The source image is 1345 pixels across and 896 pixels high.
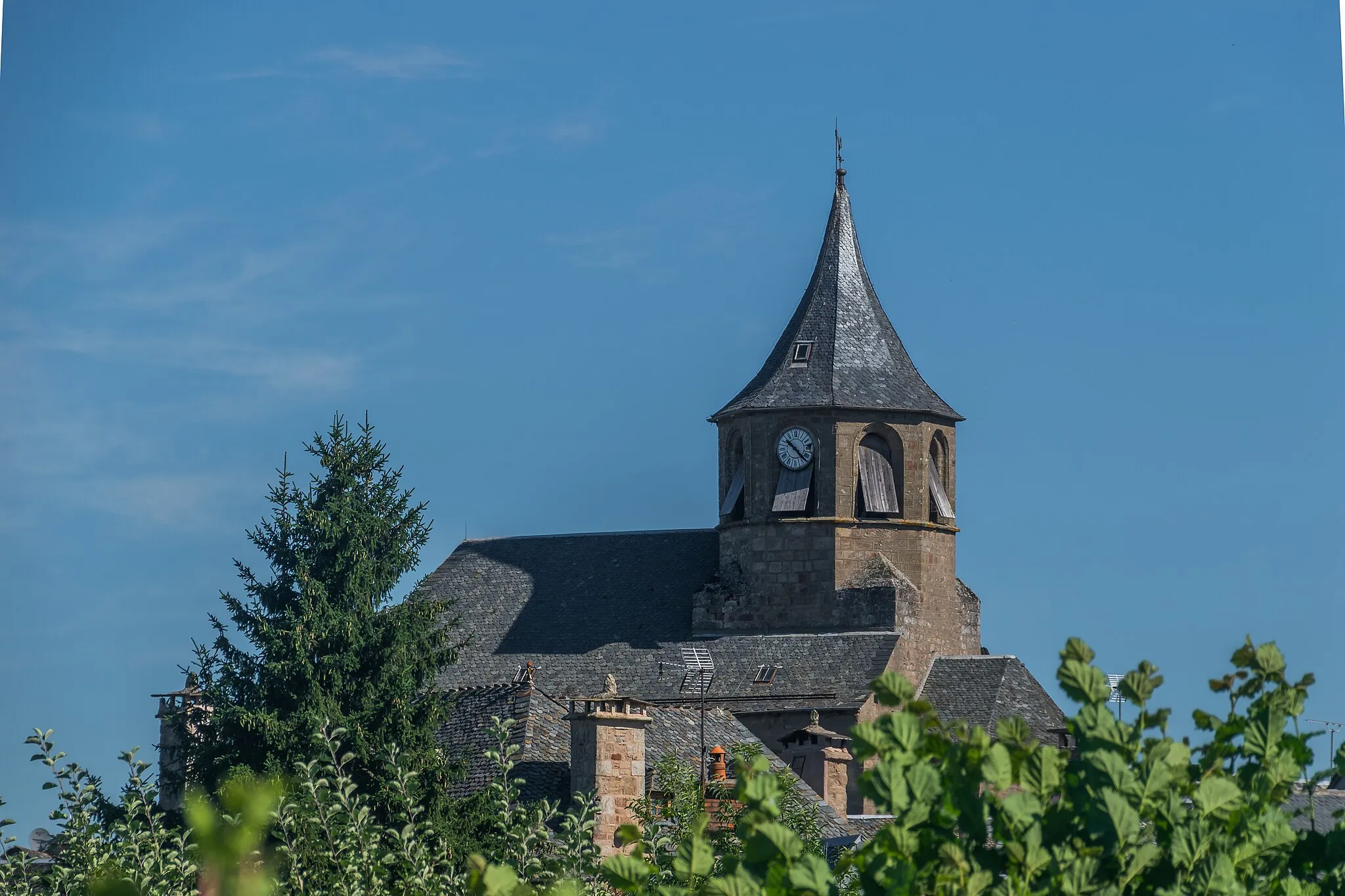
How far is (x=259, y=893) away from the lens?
543 centimetres

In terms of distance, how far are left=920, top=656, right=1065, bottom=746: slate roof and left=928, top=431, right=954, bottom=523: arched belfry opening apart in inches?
135

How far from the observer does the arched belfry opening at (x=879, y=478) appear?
5119 centimetres

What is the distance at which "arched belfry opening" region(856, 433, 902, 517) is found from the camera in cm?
5119

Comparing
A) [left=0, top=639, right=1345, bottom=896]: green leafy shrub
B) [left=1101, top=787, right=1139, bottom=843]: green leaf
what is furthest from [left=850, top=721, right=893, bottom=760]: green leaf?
[left=1101, top=787, right=1139, bottom=843]: green leaf

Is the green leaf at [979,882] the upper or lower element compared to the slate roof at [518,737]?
lower

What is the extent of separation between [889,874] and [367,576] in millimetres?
28388

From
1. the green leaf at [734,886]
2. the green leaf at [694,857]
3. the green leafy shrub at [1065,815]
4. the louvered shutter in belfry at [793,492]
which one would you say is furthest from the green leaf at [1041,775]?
the louvered shutter in belfry at [793,492]

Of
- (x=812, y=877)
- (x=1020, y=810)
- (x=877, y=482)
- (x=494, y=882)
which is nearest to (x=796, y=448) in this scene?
(x=877, y=482)

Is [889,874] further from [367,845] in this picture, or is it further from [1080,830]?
[367,845]

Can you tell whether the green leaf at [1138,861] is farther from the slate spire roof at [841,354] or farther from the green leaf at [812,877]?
the slate spire roof at [841,354]

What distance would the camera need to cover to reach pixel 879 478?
5144cm

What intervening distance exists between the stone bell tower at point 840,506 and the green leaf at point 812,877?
42217 millimetres

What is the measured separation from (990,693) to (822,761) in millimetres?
9044

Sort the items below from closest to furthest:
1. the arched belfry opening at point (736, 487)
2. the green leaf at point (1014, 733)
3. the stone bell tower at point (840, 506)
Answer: the green leaf at point (1014, 733)
the stone bell tower at point (840, 506)
the arched belfry opening at point (736, 487)
